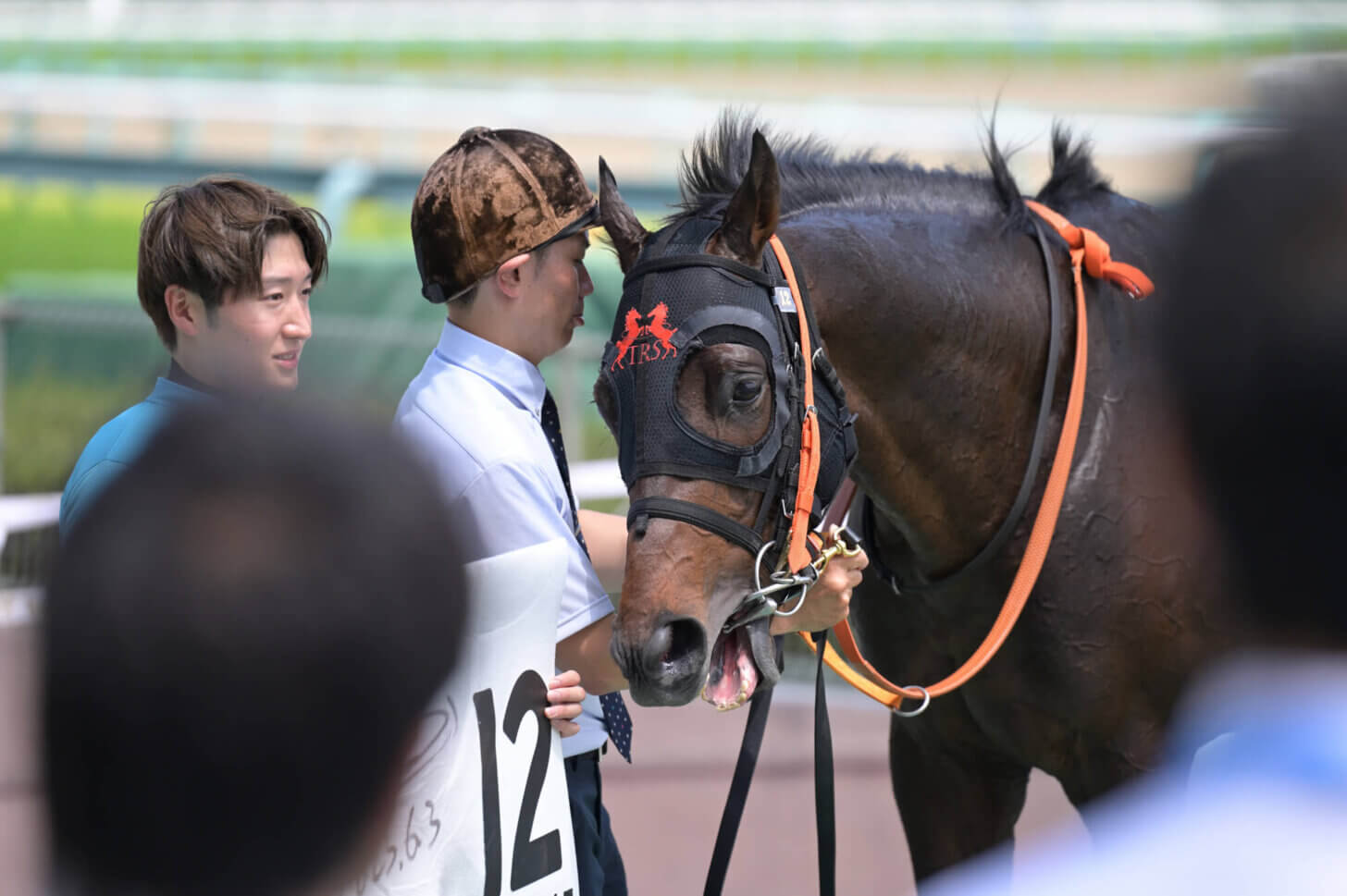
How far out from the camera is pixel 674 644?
2207mm

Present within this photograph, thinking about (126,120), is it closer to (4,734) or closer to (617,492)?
(4,734)

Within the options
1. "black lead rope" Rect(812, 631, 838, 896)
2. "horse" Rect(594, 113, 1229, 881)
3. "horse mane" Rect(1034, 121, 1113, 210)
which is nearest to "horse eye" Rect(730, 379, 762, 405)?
"horse" Rect(594, 113, 1229, 881)

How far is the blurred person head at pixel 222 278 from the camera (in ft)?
7.06

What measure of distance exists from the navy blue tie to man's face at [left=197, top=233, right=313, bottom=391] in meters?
0.41

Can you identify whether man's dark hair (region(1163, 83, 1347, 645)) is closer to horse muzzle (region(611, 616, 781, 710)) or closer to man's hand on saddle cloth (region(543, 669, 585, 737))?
man's hand on saddle cloth (region(543, 669, 585, 737))

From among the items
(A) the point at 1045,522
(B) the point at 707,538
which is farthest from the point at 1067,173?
(B) the point at 707,538

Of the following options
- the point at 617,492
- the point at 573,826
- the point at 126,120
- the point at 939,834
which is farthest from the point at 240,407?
the point at 126,120

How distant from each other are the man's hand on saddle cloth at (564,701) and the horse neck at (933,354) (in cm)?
87

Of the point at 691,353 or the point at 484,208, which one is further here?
the point at 691,353

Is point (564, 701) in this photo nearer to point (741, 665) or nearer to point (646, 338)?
point (741, 665)

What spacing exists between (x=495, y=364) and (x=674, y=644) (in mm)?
513

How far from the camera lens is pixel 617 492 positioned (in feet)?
17.9

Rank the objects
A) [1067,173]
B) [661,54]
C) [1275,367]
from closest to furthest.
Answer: [1275,367] < [1067,173] < [661,54]

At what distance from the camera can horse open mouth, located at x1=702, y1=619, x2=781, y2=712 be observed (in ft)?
7.60
